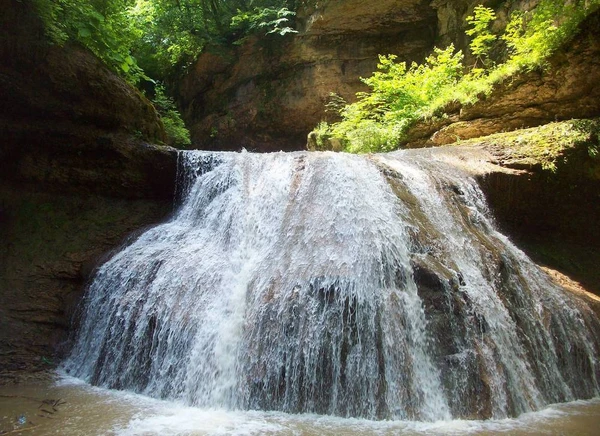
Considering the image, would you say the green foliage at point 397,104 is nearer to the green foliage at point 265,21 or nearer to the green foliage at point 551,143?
the green foliage at point 551,143

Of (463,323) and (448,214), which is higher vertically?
(448,214)

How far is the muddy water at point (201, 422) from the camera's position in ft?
13.2

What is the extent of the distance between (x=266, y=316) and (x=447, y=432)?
7.45 feet

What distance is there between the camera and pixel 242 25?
643 inches

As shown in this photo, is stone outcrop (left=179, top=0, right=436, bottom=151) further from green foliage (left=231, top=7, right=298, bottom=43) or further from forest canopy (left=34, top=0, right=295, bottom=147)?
forest canopy (left=34, top=0, right=295, bottom=147)

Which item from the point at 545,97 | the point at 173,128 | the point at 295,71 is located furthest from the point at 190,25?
the point at 545,97

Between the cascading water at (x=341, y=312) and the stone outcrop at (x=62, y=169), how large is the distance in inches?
37.6

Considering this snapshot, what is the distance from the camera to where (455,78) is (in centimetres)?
1191

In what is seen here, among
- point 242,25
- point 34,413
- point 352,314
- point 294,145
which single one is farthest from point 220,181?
point 242,25

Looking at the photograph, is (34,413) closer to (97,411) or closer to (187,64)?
(97,411)

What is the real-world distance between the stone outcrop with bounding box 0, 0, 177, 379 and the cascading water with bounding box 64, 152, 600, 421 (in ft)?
3.13

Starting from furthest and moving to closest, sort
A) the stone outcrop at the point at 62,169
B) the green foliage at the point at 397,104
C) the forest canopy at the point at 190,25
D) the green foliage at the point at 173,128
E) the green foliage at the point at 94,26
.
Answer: the forest canopy at the point at 190,25 < the green foliage at the point at 173,128 < the green foliage at the point at 397,104 < the green foliage at the point at 94,26 < the stone outcrop at the point at 62,169

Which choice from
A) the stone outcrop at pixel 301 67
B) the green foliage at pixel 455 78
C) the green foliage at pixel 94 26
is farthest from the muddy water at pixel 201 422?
the stone outcrop at pixel 301 67

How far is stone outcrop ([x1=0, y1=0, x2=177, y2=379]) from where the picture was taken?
23.4 feet
